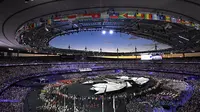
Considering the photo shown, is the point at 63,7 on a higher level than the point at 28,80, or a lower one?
higher

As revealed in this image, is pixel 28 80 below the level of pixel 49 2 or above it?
below

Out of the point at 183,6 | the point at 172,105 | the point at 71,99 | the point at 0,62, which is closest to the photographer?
the point at 183,6

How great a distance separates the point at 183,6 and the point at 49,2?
8354mm

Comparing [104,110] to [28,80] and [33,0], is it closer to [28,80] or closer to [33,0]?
[33,0]

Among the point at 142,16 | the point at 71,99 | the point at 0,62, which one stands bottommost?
the point at 71,99

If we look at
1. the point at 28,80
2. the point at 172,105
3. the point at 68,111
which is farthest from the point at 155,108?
the point at 28,80

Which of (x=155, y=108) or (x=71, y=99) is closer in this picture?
(x=155, y=108)

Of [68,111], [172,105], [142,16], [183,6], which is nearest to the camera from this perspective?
[183,6]

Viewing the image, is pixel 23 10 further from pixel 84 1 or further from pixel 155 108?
pixel 155 108

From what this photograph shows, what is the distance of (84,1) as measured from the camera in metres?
8.27

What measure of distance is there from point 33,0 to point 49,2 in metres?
0.85

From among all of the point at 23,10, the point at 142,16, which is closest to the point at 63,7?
the point at 23,10

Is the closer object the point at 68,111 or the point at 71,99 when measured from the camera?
the point at 68,111

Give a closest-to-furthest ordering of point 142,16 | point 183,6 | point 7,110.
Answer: point 183,6, point 142,16, point 7,110
